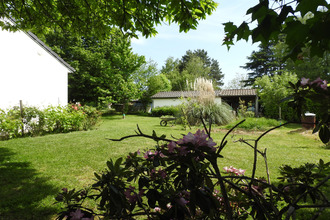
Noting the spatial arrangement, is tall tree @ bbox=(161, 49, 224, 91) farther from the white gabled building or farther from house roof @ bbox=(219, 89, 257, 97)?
the white gabled building

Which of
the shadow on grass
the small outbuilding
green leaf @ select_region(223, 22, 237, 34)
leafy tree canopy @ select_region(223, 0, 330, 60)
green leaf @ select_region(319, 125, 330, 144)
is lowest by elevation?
the shadow on grass

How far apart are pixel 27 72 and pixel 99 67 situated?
48.7 feet

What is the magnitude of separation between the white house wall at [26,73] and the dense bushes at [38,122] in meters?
0.88

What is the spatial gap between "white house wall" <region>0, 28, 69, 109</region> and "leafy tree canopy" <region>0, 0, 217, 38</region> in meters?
4.52

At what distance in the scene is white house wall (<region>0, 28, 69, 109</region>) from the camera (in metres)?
8.04

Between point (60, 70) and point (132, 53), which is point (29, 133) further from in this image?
point (132, 53)

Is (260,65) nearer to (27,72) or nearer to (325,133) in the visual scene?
(27,72)

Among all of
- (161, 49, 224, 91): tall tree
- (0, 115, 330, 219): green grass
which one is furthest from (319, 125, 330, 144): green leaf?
(161, 49, 224, 91): tall tree

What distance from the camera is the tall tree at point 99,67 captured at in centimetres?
2039

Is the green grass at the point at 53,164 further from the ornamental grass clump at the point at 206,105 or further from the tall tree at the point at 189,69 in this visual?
the tall tree at the point at 189,69

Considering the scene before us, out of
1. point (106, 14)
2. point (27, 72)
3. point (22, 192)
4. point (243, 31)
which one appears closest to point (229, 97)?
point (27, 72)

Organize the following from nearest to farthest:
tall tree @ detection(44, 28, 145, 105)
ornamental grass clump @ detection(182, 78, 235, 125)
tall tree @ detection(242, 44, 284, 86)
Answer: ornamental grass clump @ detection(182, 78, 235, 125), tall tree @ detection(44, 28, 145, 105), tall tree @ detection(242, 44, 284, 86)

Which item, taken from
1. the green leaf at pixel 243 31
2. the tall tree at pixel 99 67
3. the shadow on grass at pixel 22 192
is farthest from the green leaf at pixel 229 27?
the tall tree at pixel 99 67

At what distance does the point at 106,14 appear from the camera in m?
3.79
